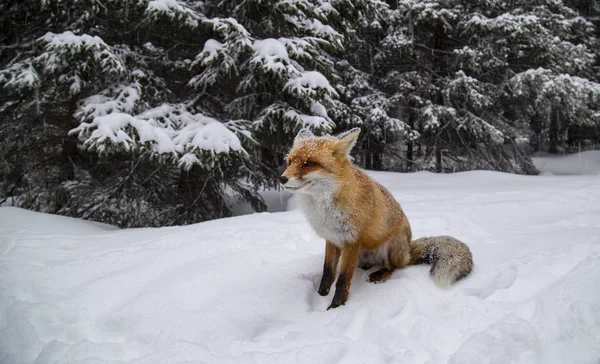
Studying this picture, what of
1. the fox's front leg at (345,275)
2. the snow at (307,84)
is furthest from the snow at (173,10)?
the fox's front leg at (345,275)

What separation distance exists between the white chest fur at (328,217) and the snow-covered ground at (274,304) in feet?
1.71

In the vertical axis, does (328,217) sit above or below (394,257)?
above

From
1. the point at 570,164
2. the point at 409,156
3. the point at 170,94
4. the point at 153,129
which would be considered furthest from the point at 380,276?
the point at 570,164

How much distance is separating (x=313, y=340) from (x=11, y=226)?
4.34m

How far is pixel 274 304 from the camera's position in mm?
2508

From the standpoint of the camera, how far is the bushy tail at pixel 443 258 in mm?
2518

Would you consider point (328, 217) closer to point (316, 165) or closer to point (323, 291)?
point (316, 165)

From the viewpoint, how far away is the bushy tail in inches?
99.1

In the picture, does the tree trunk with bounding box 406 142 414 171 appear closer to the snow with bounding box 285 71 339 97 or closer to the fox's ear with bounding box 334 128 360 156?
the snow with bounding box 285 71 339 97

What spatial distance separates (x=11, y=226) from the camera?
13.7ft

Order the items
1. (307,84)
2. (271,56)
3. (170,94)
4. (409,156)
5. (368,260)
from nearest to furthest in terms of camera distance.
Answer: (368,260)
(271,56)
(307,84)
(170,94)
(409,156)

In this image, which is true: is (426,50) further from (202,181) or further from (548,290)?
(548,290)

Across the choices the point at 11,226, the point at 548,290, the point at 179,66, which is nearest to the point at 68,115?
the point at 179,66

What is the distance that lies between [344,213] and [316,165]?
420 mm
